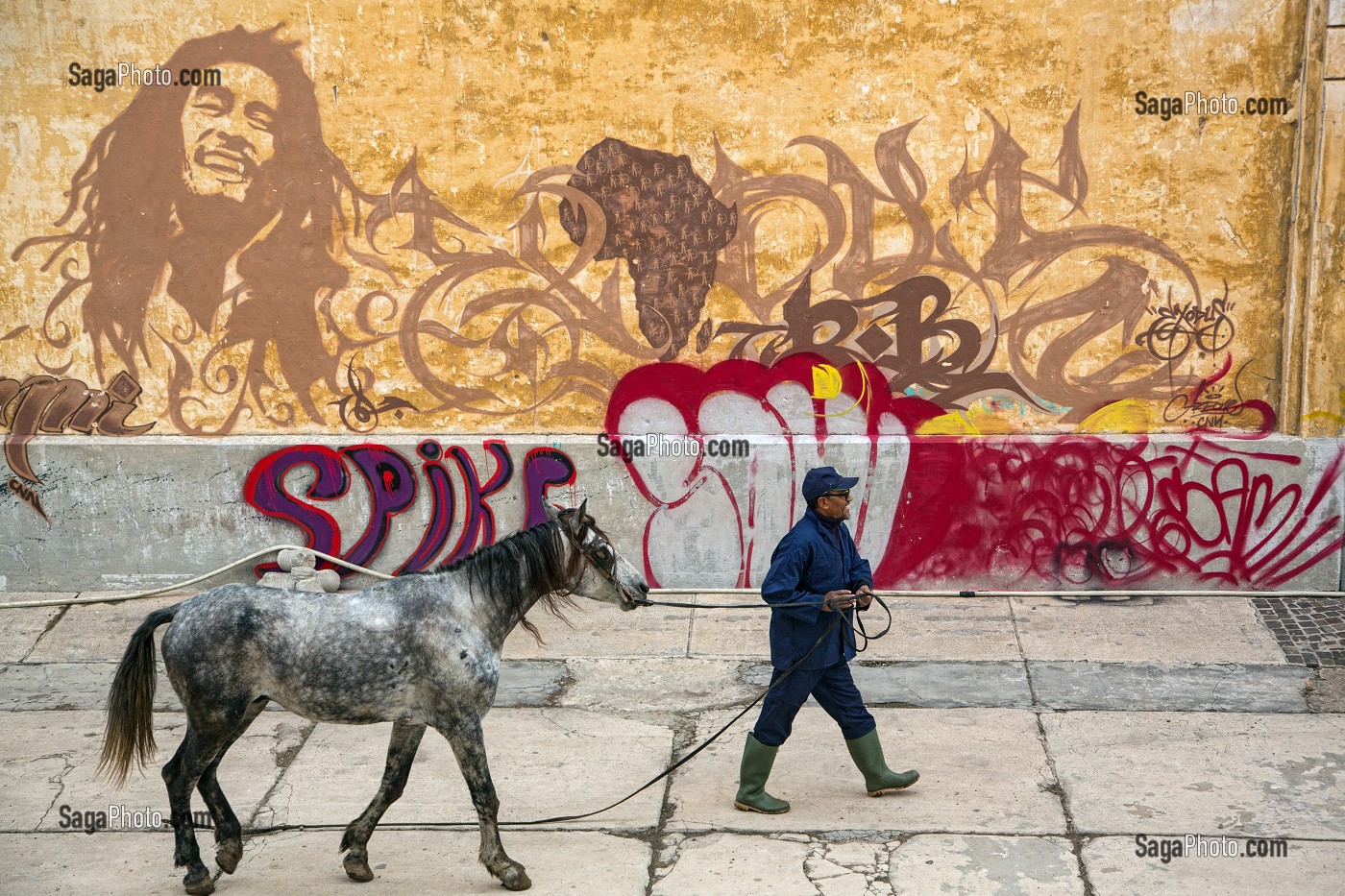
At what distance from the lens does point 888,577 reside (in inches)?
388

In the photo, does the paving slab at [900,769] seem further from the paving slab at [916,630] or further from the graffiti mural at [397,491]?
the graffiti mural at [397,491]

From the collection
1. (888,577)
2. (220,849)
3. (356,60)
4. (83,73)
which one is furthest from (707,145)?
(220,849)

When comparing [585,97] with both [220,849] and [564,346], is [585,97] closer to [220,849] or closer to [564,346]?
[564,346]

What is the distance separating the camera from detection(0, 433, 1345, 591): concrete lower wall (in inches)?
376

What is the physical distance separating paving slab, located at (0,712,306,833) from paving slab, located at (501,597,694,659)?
183 centimetres

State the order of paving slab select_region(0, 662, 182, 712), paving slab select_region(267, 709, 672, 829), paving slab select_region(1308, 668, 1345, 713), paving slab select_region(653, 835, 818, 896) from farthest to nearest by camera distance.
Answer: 1. paving slab select_region(0, 662, 182, 712)
2. paving slab select_region(1308, 668, 1345, 713)
3. paving slab select_region(267, 709, 672, 829)
4. paving slab select_region(653, 835, 818, 896)

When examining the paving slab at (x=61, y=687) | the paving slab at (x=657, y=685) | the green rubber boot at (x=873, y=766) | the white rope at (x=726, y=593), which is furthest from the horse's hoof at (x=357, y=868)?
the white rope at (x=726, y=593)

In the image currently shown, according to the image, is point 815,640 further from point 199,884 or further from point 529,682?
point 199,884

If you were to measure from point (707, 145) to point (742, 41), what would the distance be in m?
0.80

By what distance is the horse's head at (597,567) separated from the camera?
6055 mm

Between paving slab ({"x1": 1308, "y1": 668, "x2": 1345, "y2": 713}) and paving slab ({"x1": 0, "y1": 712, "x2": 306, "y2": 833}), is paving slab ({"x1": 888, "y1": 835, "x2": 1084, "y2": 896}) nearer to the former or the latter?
paving slab ({"x1": 1308, "y1": 668, "x2": 1345, "y2": 713})

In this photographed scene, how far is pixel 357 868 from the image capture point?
5.87 m

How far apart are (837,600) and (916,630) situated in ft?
9.67

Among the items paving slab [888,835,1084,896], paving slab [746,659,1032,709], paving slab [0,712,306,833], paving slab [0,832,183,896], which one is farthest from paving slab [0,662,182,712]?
paving slab [888,835,1084,896]
